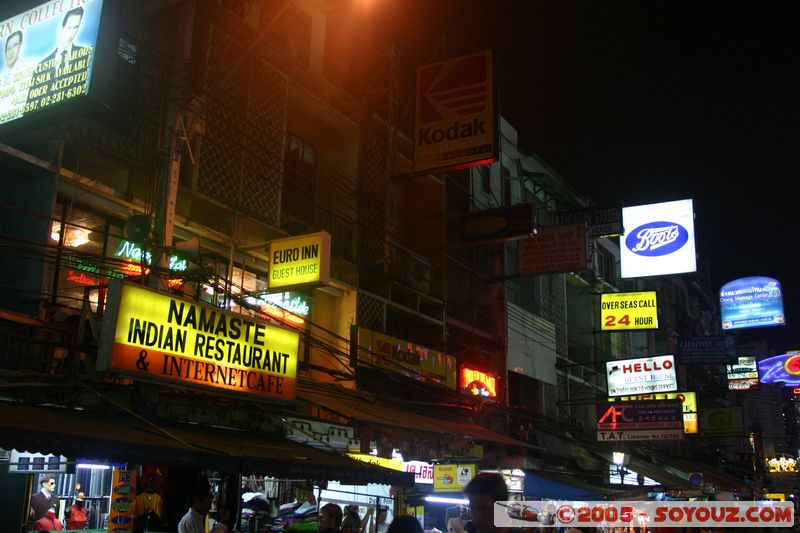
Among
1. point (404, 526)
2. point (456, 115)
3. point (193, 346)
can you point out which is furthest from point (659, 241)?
point (404, 526)

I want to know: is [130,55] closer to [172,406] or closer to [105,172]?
[105,172]

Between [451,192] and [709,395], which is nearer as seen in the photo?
[451,192]

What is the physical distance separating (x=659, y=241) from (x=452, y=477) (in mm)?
16774

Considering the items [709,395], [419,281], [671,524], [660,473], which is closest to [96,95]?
[671,524]

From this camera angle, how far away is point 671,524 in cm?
467

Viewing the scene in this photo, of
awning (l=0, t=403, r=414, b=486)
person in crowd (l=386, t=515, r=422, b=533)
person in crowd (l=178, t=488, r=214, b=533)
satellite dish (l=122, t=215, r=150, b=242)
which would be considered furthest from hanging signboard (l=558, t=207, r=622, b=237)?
person in crowd (l=386, t=515, r=422, b=533)

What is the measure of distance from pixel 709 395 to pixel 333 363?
33.7m

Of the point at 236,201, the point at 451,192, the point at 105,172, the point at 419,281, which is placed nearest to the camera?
the point at 105,172

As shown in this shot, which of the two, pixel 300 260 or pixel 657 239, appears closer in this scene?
pixel 300 260

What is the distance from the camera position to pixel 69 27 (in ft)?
A: 36.5

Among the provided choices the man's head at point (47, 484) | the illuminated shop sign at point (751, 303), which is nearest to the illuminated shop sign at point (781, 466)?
the illuminated shop sign at point (751, 303)

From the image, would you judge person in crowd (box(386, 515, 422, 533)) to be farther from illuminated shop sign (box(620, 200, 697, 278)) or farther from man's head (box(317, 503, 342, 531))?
illuminated shop sign (box(620, 200, 697, 278))

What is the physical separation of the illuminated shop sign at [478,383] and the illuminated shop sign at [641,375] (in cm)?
618

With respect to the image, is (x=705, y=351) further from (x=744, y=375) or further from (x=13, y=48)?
(x=13, y=48)
